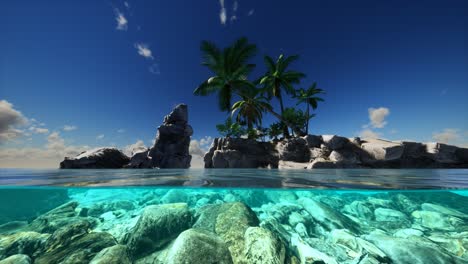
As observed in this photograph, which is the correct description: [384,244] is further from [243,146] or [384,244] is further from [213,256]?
[243,146]

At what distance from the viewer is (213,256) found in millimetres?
2479

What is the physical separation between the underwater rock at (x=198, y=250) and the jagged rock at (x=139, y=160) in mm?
23861

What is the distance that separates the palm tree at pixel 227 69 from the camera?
23859mm

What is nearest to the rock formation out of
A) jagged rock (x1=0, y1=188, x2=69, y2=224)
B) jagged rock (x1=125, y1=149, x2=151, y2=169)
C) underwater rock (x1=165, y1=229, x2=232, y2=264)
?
jagged rock (x1=125, y1=149, x2=151, y2=169)

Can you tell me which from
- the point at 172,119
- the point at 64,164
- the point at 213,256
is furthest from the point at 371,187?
the point at 172,119

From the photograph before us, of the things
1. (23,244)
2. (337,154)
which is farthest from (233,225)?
(337,154)

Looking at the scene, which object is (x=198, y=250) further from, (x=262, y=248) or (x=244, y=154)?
(x=244, y=154)

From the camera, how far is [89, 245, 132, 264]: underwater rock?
247 cm

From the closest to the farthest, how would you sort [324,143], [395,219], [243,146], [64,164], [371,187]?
[395,219] < [371,187] < [324,143] < [64,164] < [243,146]

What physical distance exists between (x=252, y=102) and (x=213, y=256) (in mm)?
23078

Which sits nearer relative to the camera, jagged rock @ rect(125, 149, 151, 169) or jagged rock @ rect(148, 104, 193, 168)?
jagged rock @ rect(125, 149, 151, 169)

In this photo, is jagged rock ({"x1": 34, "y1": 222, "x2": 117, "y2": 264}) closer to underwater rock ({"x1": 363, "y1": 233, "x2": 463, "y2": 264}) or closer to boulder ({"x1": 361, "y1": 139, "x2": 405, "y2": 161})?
underwater rock ({"x1": 363, "y1": 233, "x2": 463, "y2": 264})

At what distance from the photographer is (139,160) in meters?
24.9

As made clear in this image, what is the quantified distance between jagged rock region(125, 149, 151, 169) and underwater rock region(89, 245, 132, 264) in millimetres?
23267
